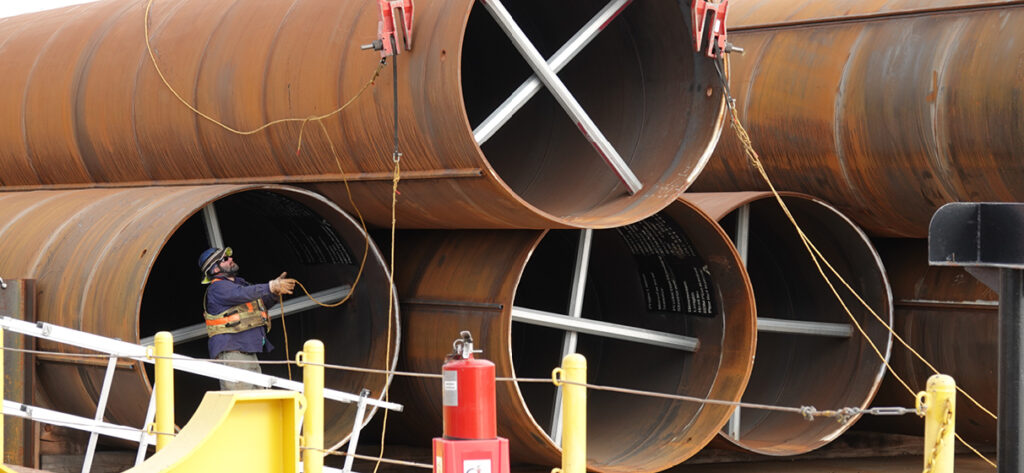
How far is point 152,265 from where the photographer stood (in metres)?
9.25

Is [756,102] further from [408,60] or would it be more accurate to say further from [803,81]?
[408,60]

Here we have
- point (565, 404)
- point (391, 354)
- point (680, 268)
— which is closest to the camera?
point (565, 404)

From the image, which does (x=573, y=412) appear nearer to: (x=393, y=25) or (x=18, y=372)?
(x=393, y=25)

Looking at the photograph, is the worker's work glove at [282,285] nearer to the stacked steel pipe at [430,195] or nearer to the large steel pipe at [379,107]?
the stacked steel pipe at [430,195]

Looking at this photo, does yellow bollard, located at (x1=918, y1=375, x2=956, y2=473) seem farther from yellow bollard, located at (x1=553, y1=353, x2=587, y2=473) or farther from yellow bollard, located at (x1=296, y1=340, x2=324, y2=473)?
yellow bollard, located at (x1=296, y1=340, x2=324, y2=473)

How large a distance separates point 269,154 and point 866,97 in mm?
4688

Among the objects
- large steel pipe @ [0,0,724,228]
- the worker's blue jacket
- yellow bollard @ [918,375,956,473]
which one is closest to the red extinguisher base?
yellow bollard @ [918,375,956,473]

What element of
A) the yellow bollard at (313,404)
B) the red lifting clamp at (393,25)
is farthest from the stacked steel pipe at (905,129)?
the yellow bollard at (313,404)

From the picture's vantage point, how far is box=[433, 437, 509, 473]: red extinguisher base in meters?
6.29

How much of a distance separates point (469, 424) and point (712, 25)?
3.84 meters

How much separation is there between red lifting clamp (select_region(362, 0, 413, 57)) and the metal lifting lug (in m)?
1.96

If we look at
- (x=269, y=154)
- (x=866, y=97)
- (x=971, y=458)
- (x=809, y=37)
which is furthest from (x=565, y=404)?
(x=971, y=458)

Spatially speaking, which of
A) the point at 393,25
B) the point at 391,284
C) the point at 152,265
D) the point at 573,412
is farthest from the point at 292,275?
the point at 573,412

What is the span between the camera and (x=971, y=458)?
12.2 meters
